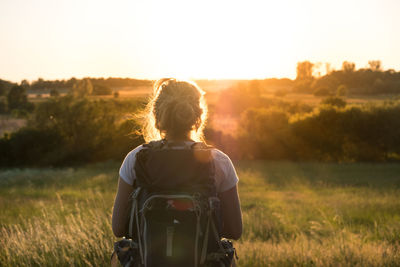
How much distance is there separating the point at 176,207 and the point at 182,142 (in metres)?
0.42

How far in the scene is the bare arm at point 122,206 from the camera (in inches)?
103

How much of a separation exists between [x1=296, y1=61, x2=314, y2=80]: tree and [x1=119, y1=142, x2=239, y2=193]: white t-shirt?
111643mm

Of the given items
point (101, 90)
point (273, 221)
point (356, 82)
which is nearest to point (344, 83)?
point (356, 82)

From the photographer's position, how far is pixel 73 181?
21312 mm

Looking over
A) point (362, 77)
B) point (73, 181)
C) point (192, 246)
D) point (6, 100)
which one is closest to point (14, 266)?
Result: point (192, 246)

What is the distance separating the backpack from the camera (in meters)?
2.36

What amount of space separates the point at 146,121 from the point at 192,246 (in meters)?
0.98

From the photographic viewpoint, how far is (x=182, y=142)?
259 centimetres

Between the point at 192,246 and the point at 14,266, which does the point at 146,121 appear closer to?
the point at 192,246

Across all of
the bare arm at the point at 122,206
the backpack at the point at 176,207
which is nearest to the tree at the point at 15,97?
the bare arm at the point at 122,206

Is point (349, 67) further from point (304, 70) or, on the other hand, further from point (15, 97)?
point (15, 97)

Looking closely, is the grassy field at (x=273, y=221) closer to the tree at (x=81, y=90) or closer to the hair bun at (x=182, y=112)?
the hair bun at (x=182, y=112)

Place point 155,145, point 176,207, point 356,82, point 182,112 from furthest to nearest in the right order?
point 356,82
point 182,112
point 155,145
point 176,207

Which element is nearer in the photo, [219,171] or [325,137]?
[219,171]
